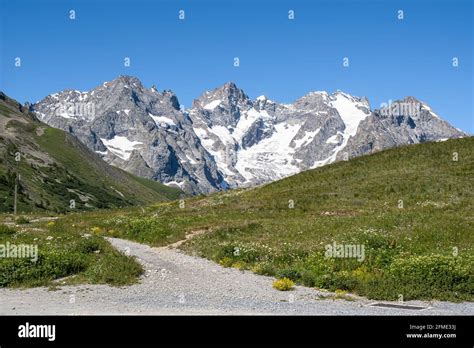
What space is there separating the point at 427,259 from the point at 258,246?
11369mm

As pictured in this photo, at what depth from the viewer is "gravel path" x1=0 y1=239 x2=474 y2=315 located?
60.3 ft

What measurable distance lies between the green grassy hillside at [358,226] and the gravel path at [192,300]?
1971 mm

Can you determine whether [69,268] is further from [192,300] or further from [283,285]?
[283,285]

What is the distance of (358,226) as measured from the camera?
121 ft

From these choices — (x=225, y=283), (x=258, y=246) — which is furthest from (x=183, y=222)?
(x=225, y=283)

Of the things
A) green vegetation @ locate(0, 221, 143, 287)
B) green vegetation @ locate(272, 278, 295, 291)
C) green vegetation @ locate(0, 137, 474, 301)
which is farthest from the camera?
green vegetation @ locate(0, 221, 143, 287)

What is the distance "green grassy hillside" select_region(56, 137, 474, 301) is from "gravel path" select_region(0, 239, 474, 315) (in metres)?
1.97

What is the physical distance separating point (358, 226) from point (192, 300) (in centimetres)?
1950

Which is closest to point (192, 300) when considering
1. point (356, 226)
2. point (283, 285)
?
point (283, 285)

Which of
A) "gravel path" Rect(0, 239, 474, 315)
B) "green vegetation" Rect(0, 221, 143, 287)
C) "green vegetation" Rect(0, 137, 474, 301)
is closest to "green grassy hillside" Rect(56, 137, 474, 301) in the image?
"green vegetation" Rect(0, 137, 474, 301)

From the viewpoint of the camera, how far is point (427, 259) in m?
24.3

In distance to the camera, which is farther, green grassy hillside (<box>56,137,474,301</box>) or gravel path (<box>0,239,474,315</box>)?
green grassy hillside (<box>56,137,474,301</box>)

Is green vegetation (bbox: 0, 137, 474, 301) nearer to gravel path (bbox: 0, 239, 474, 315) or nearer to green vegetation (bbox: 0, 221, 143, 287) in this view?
gravel path (bbox: 0, 239, 474, 315)

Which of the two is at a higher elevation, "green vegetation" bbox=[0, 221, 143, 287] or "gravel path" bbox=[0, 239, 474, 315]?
"green vegetation" bbox=[0, 221, 143, 287]
